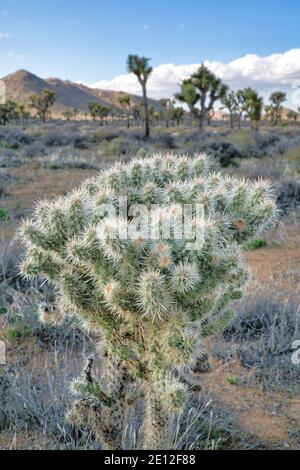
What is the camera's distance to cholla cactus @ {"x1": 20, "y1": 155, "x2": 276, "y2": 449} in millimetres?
2395

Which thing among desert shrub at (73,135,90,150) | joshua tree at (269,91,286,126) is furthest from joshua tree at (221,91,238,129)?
desert shrub at (73,135,90,150)

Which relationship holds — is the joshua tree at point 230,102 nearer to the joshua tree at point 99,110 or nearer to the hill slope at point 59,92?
the joshua tree at point 99,110

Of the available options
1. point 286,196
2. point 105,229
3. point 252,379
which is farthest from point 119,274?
point 286,196

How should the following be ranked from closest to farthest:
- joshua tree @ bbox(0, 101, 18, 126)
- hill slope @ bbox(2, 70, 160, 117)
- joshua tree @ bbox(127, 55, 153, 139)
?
1. joshua tree @ bbox(127, 55, 153, 139)
2. joshua tree @ bbox(0, 101, 18, 126)
3. hill slope @ bbox(2, 70, 160, 117)

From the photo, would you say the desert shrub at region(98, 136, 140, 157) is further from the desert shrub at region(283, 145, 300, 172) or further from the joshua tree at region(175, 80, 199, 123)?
the joshua tree at region(175, 80, 199, 123)

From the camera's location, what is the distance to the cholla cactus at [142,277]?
2.39 meters

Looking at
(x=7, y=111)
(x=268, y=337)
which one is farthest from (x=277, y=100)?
(x=268, y=337)

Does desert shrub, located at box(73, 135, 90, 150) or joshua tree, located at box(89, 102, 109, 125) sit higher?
joshua tree, located at box(89, 102, 109, 125)

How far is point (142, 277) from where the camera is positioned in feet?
7.59
